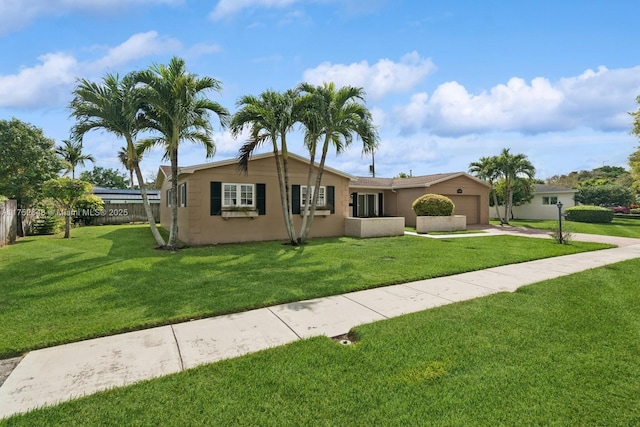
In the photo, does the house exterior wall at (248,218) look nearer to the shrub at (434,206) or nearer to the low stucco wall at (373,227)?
the low stucco wall at (373,227)

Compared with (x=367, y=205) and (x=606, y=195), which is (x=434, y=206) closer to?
(x=367, y=205)

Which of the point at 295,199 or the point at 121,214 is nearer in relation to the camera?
the point at 295,199

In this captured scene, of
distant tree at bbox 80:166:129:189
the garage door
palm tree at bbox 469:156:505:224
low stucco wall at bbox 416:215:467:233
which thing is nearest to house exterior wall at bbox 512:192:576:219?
palm tree at bbox 469:156:505:224

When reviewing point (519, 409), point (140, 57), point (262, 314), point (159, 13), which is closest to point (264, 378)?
point (262, 314)

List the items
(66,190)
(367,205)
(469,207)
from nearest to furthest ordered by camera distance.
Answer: (66,190)
(367,205)
(469,207)

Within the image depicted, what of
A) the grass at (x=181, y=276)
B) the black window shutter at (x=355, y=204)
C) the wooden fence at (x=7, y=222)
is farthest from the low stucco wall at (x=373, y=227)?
the wooden fence at (x=7, y=222)

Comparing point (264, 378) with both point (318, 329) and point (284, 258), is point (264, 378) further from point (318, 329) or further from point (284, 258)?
point (284, 258)

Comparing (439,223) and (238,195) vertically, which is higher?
(238,195)

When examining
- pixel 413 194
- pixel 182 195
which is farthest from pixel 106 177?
pixel 413 194

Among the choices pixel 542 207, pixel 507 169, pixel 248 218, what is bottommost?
pixel 248 218

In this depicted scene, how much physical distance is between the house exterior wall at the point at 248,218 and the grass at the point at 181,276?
38.4 inches

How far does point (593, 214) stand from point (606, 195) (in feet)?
41.5

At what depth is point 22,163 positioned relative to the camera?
15977mm

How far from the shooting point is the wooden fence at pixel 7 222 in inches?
446
